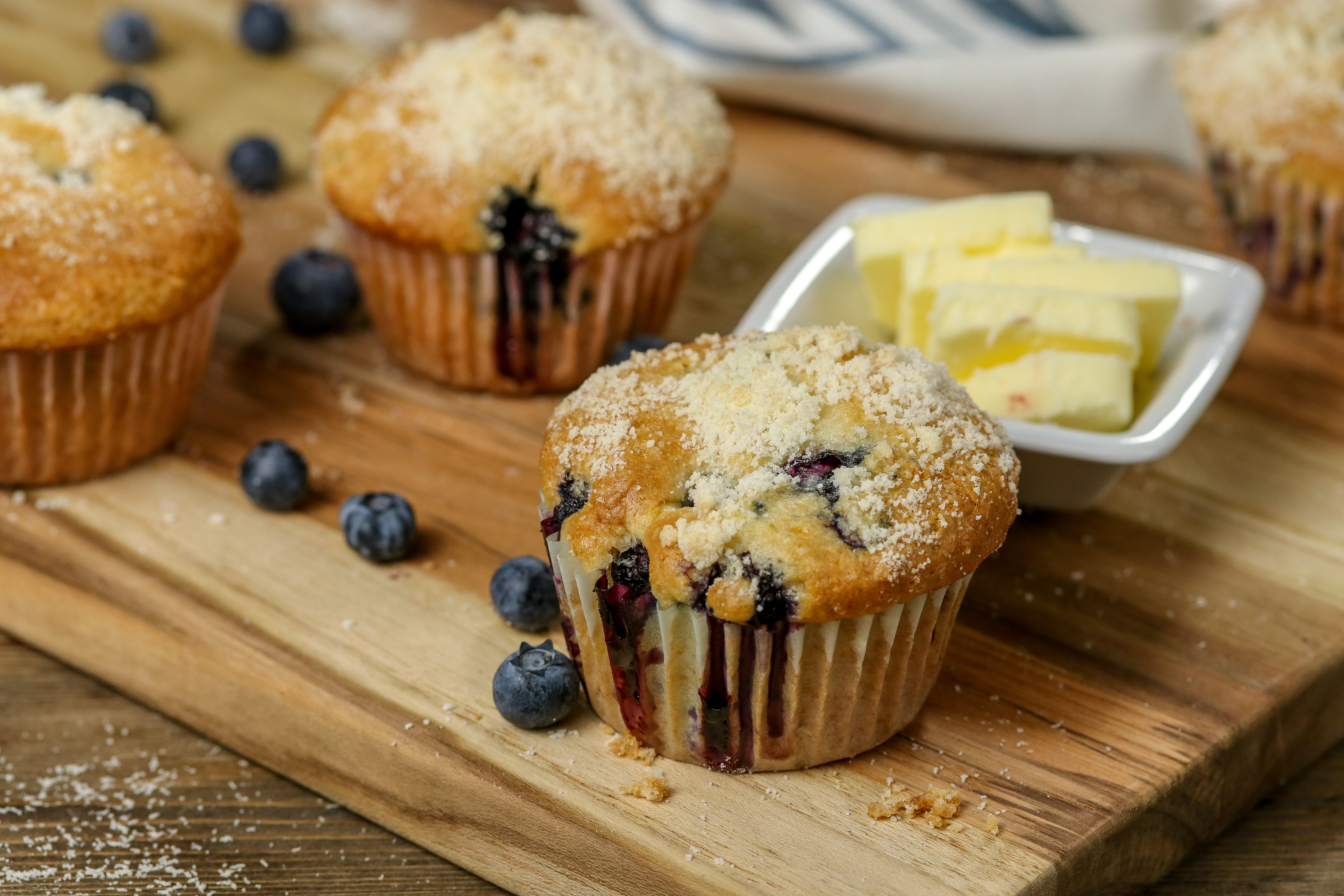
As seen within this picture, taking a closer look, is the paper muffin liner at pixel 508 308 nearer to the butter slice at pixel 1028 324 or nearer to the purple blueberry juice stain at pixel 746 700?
the butter slice at pixel 1028 324

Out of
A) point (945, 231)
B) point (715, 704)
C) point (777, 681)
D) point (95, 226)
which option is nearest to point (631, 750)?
point (715, 704)

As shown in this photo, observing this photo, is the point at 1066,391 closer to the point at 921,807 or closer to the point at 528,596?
the point at 921,807

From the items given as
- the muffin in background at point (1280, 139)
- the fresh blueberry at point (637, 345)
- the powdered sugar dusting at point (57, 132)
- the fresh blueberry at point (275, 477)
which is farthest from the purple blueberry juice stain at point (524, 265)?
the muffin in background at point (1280, 139)

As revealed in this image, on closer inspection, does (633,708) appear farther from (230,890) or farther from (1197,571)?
(1197,571)

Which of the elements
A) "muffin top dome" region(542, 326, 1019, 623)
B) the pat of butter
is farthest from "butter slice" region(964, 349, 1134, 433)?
"muffin top dome" region(542, 326, 1019, 623)

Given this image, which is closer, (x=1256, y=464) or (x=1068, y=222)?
(x=1256, y=464)

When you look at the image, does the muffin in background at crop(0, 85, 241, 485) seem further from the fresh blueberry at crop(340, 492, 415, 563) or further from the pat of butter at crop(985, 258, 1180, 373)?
the pat of butter at crop(985, 258, 1180, 373)

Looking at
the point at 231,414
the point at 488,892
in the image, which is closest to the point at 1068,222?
the point at 231,414

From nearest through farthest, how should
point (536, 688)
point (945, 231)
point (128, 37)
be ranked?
point (536, 688), point (945, 231), point (128, 37)

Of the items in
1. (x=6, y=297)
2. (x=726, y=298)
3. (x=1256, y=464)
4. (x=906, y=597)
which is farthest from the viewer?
(x=726, y=298)
